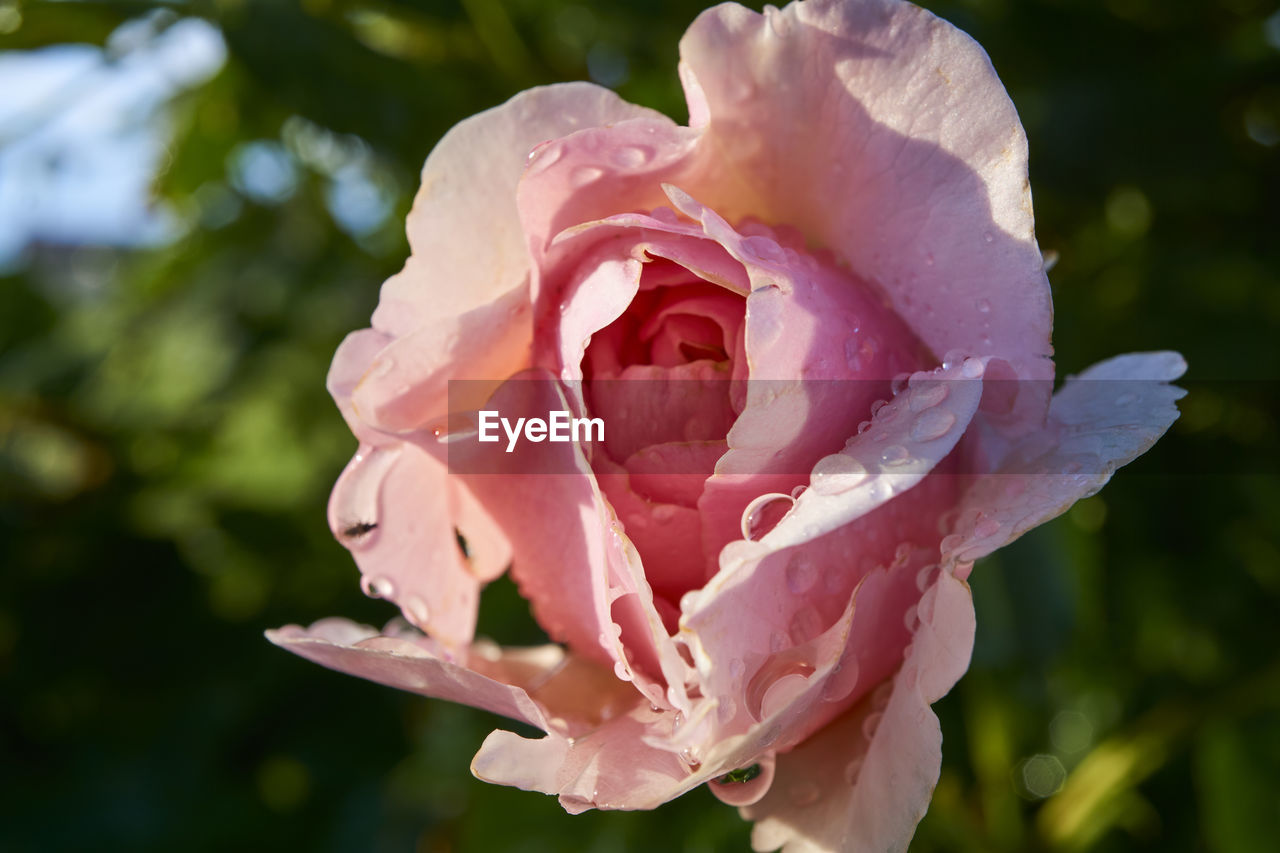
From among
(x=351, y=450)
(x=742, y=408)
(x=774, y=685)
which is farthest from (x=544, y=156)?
(x=351, y=450)

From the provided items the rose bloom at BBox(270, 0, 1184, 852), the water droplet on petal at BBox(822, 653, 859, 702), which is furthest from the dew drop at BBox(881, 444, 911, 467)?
the water droplet on petal at BBox(822, 653, 859, 702)

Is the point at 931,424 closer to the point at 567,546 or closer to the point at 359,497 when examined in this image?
the point at 567,546

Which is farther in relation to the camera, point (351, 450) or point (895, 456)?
point (351, 450)

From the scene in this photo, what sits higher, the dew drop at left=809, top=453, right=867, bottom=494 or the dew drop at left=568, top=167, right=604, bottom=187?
the dew drop at left=568, top=167, right=604, bottom=187

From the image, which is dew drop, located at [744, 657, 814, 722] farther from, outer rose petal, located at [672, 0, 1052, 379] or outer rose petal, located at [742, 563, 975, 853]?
outer rose petal, located at [672, 0, 1052, 379]

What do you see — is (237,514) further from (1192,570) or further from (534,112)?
(1192,570)

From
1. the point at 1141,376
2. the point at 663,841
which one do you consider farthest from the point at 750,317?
the point at 663,841
